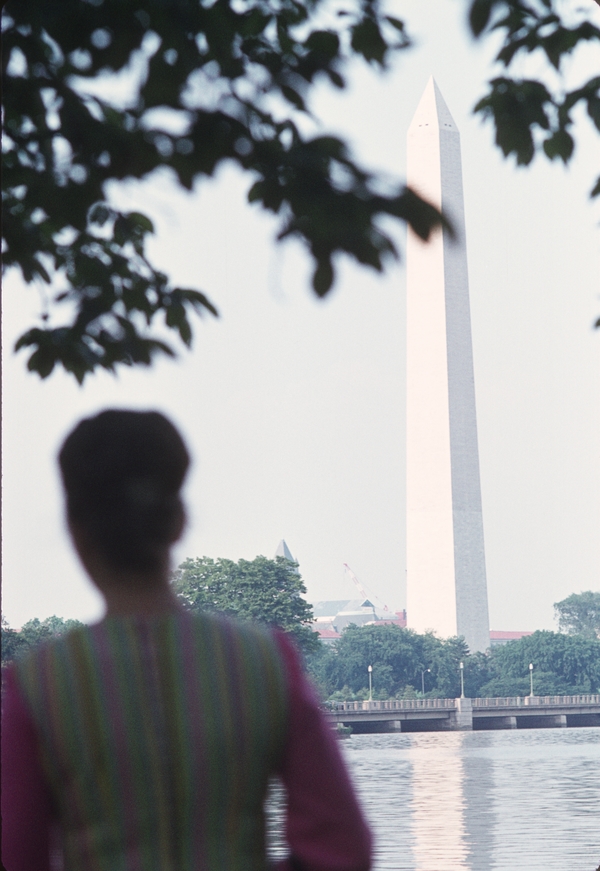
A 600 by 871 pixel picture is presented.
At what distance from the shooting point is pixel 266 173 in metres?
2.35

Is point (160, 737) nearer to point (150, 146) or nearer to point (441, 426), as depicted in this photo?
Answer: point (150, 146)

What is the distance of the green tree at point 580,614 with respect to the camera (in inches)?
2628

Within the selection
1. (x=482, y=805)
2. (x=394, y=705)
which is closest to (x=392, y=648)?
(x=394, y=705)

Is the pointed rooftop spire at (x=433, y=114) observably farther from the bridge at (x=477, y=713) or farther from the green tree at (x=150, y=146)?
the green tree at (x=150, y=146)

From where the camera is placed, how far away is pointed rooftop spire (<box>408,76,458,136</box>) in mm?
41844

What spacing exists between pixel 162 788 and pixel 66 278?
2.69m

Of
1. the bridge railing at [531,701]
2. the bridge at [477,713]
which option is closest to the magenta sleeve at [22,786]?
the bridge at [477,713]

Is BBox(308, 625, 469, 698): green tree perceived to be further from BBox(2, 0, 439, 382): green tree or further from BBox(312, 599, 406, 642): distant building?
BBox(2, 0, 439, 382): green tree

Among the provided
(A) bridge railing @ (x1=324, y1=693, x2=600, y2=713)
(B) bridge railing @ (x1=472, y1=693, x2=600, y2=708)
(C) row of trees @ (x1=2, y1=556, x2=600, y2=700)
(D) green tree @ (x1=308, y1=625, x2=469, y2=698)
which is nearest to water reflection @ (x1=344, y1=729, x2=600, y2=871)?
(A) bridge railing @ (x1=324, y1=693, x2=600, y2=713)

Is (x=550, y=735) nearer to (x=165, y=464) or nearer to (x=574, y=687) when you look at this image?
(x=574, y=687)

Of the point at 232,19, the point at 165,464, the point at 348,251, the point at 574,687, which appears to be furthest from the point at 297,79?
the point at 574,687

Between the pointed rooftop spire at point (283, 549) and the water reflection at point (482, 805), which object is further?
the pointed rooftop spire at point (283, 549)

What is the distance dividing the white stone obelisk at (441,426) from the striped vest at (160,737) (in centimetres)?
3853

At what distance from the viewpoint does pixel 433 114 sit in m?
41.8
